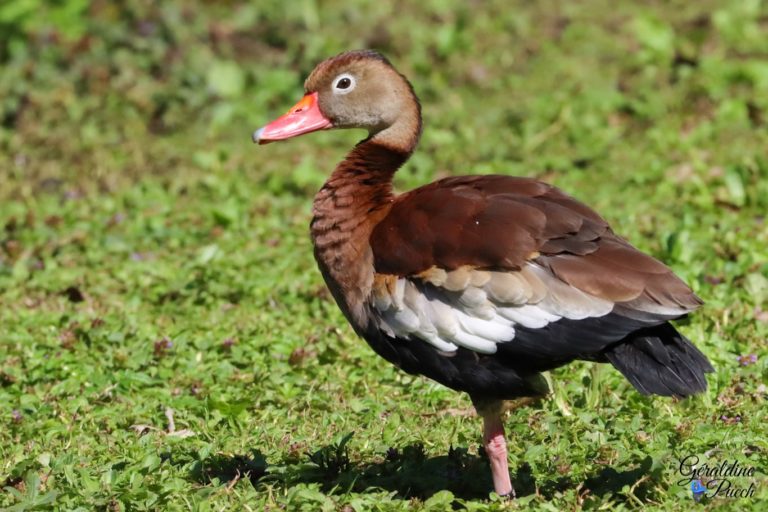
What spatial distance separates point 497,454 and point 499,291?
2.06 ft

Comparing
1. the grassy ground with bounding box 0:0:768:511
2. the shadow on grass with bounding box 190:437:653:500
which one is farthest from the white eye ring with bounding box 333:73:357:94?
the shadow on grass with bounding box 190:437:653:500

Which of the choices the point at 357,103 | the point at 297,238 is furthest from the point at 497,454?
the point at 297,238

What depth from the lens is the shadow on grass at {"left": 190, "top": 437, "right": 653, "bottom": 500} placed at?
4441mm

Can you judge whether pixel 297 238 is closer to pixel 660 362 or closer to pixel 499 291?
pixel 499 291

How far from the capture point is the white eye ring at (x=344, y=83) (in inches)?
201

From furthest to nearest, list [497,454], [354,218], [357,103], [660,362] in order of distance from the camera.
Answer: [357,103] < [354,218] < [497,454] < [660,362]

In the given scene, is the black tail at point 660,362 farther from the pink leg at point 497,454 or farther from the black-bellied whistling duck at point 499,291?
the pink leg at point 497,454

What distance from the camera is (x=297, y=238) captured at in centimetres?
738

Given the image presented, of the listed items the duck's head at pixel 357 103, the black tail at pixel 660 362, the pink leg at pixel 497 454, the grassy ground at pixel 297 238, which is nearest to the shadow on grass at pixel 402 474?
the grassy ground at pixel 297 238

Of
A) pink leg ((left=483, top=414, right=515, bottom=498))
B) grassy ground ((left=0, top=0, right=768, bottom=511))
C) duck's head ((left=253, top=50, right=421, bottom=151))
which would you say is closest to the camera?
pink leg ((left=483, top=414, right=515, bottom=498))

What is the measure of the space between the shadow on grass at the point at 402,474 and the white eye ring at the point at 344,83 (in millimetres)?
1439

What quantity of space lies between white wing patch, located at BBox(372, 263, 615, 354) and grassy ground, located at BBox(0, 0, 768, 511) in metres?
0.58

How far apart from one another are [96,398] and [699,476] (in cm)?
258

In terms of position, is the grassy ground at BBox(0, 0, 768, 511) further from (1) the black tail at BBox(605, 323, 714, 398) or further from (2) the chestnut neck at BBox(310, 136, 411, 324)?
(2) the chestnut neck at BBox(310, 136, 411, 324)
